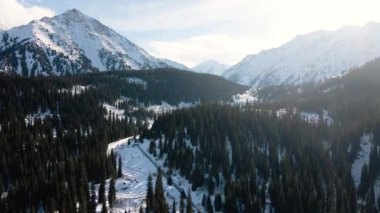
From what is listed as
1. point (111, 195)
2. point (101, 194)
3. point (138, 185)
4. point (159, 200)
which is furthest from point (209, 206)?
point (101, 194)

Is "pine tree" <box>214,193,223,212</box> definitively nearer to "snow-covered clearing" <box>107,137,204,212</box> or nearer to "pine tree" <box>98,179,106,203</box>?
"snow-covered clearing" <box>107,137,204,212</box>

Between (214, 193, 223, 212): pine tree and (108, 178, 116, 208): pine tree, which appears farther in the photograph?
(214, 193, 223, 212): pine tree

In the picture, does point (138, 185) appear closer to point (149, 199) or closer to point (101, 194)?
point (149, 199)

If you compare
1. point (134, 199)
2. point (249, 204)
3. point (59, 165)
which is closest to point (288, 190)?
point (249, 204)

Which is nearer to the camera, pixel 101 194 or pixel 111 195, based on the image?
pixel 111 195

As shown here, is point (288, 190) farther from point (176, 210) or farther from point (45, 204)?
point (45, 204)

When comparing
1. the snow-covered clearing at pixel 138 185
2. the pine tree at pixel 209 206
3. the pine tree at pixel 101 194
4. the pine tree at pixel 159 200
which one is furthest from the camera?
the pine tree at pixel 209 206

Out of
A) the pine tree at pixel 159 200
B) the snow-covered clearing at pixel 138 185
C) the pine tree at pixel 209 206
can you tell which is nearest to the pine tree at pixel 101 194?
the snow-covered clearing at pixel 138 185

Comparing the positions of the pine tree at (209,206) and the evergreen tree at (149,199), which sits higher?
the evergreen tree at (149,199)

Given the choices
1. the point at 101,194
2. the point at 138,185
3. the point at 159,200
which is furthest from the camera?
the point at 138,185

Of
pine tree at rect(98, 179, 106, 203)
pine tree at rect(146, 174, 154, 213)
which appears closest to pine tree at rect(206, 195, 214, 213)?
pine tree at rect(146, 174, 154, 213)

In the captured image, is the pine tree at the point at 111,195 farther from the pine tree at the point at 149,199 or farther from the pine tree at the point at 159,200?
the pine tree at the point at 159,200
